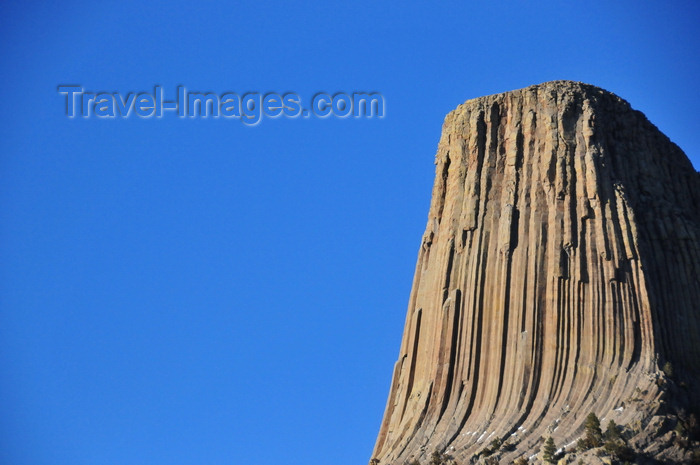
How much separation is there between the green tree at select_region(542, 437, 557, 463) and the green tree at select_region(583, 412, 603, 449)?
4.87ft

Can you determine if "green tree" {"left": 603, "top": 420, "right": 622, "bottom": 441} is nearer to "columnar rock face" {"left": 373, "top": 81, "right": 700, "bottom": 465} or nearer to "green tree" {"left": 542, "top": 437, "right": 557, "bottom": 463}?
"columnar rock face" {"left": 373, "top": 81, "right": 700, "bottom": 465}

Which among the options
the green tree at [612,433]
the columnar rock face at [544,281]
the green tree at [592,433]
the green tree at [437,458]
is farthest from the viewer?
the columnar rock face at [544,281]

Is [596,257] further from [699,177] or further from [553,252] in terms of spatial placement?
[699,177]

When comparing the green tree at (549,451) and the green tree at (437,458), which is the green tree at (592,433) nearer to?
the green tree at (549,451)

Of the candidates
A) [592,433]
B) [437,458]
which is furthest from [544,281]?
[437,458]

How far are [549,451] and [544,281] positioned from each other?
1246 cm

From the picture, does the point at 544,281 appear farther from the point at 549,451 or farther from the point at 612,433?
the point at 549,451

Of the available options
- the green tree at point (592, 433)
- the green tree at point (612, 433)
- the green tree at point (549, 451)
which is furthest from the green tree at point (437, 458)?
the green tree at point (612, 433)

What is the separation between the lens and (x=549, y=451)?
223 feet

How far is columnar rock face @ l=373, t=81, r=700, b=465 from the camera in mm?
73250

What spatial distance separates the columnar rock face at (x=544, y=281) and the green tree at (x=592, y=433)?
0.89 meters

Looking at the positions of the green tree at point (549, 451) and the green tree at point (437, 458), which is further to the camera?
the green tree at point (437, 458)

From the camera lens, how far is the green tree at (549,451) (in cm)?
6760

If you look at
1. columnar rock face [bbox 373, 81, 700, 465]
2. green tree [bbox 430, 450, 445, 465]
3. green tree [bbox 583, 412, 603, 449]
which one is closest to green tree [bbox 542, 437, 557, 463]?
columnar rock face [bbox 373, 81, 700, 465]
